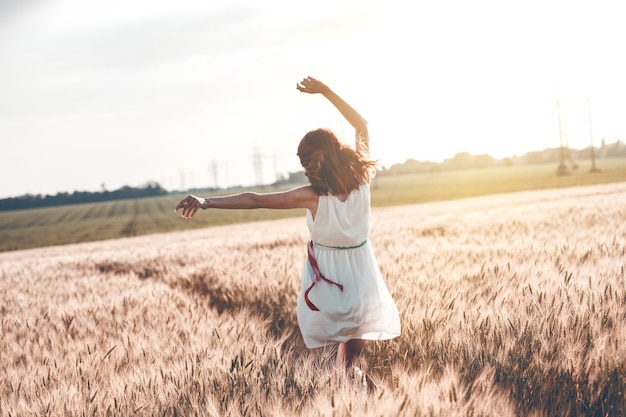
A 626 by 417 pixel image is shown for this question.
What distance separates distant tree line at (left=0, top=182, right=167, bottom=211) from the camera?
481 feet

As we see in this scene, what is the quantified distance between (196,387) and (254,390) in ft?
0.97

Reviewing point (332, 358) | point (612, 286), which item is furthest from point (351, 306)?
point (612, 286)

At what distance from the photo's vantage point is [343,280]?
12.2 ft

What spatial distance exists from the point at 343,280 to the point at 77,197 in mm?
164414

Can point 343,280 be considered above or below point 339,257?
below

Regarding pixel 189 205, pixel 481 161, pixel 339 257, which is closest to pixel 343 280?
pixel 339 257

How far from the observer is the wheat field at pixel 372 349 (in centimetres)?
217

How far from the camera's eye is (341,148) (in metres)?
3.59

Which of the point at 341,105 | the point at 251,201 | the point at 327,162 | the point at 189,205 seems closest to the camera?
the point at 189,205

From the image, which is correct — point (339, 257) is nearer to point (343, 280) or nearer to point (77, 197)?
point (343, 280)

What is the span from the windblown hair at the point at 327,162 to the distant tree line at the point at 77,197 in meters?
158

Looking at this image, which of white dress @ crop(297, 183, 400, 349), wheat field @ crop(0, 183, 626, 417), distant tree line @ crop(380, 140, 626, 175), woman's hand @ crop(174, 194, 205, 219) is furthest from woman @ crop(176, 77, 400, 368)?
distant tree line @ crop(380, 140, 626, 175)

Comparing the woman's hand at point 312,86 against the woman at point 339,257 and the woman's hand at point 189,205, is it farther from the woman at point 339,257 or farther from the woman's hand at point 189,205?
the woman's hand at point 189,205

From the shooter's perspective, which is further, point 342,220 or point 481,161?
point 481,161
